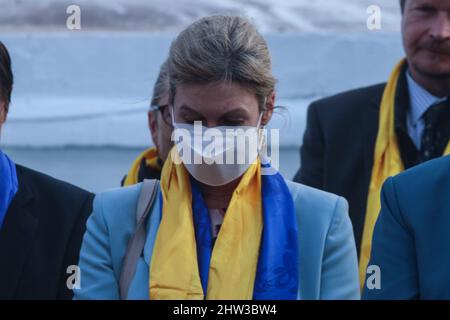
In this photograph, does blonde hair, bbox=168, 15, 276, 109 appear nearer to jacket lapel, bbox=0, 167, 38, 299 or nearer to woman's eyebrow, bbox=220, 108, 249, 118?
woman's eyebrow, bbox=220, 108, 249, 118

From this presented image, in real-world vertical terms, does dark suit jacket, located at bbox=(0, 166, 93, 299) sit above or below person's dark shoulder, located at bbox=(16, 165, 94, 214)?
below

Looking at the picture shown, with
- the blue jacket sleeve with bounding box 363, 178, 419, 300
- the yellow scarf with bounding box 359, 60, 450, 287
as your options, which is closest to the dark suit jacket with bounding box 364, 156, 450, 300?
the blue jacket sleeve with bounding box 363, 178, 419, 300

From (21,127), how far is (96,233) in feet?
9.64

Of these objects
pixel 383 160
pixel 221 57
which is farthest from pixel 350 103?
pixel 221 57

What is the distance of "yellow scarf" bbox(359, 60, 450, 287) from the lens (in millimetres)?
3469

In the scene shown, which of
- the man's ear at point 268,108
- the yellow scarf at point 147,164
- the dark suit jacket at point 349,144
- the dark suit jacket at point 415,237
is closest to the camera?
the dark suit jacket at point 415,237

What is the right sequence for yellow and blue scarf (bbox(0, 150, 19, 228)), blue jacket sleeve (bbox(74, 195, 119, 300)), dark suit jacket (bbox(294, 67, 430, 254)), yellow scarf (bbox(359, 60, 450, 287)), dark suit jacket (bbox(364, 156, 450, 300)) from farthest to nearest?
dark suit jacket (bbox(294, 67, 430, 254)) → yellow scarf (bbox(359, 60, 450, 287)) → yellow and blue scarf (bbox(0, 150, 19, 228)) → blue jacket sleeve (bbox(74, 195, 119, 300)) → dark suit jacket (bbox(364, 156, 450, 300))

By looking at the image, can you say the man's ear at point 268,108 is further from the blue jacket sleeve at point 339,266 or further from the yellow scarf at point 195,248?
the blue jacket sleeve at point 339,266

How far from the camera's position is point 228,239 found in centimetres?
260

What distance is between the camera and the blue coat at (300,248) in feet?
8.24

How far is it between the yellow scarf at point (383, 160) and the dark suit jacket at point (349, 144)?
3cm

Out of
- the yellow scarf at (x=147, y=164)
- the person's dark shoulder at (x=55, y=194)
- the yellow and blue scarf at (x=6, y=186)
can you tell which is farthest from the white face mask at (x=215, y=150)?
the yellow scarf at (x=147, y=164)

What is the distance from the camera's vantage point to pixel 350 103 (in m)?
3.80

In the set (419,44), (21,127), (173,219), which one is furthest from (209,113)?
(21,127)
